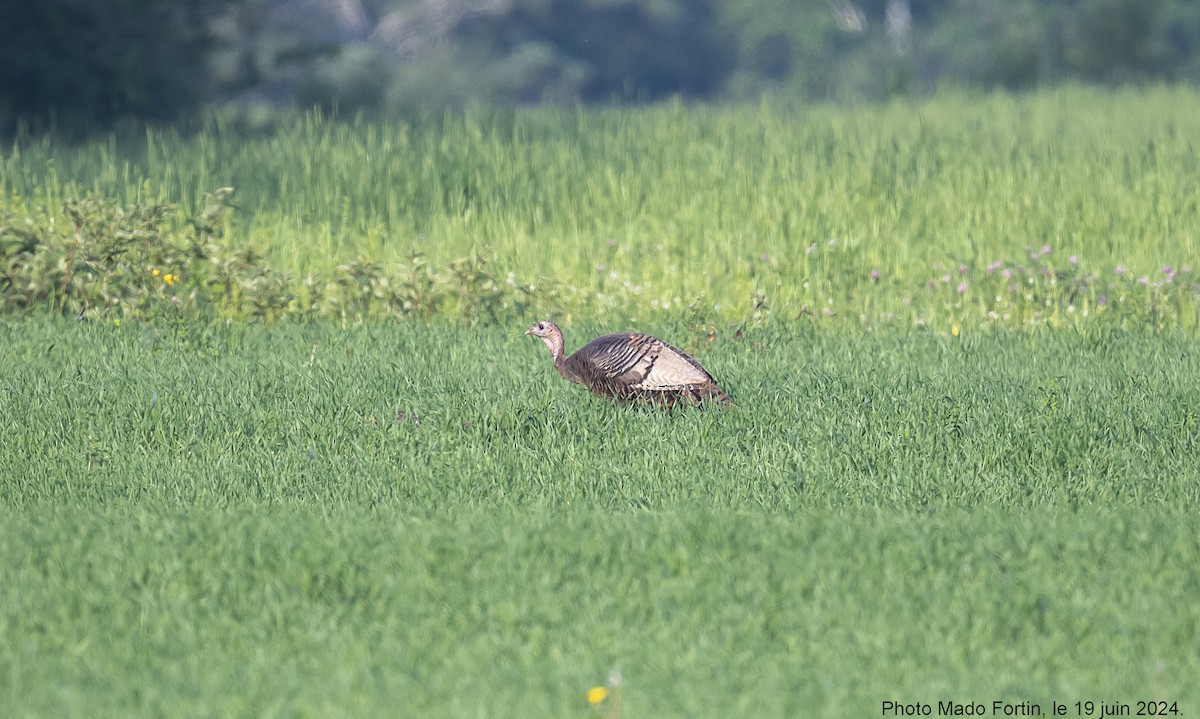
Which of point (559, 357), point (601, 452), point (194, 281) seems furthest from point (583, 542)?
point (194, 281)

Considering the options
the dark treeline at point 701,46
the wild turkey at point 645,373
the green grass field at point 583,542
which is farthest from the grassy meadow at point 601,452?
the dark treeline at point 701,46

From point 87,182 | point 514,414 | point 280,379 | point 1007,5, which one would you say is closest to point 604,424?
point 514,414

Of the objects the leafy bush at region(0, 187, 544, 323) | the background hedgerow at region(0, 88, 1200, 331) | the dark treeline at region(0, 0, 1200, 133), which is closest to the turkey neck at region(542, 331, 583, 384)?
the background hedgerow at region(0, 88, 1200, 331)

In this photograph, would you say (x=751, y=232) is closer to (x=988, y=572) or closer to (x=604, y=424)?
(x=604, y=424)

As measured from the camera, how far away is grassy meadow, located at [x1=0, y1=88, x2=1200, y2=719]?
13.1 ft

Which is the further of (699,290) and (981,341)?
→ (699,290)

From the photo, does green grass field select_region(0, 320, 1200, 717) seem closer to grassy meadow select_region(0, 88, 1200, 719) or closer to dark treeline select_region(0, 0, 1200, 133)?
grassy meadow select_region(0, 88, 1200, 719)

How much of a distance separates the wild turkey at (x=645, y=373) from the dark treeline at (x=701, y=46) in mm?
20209

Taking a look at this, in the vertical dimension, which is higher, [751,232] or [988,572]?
[751,232]

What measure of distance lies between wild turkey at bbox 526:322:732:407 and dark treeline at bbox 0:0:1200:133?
66.3 feet

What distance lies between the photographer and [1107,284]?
9484 millimetres

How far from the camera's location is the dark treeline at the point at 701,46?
32250 mm

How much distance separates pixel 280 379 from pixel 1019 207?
666 centimetres

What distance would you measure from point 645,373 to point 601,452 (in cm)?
49
